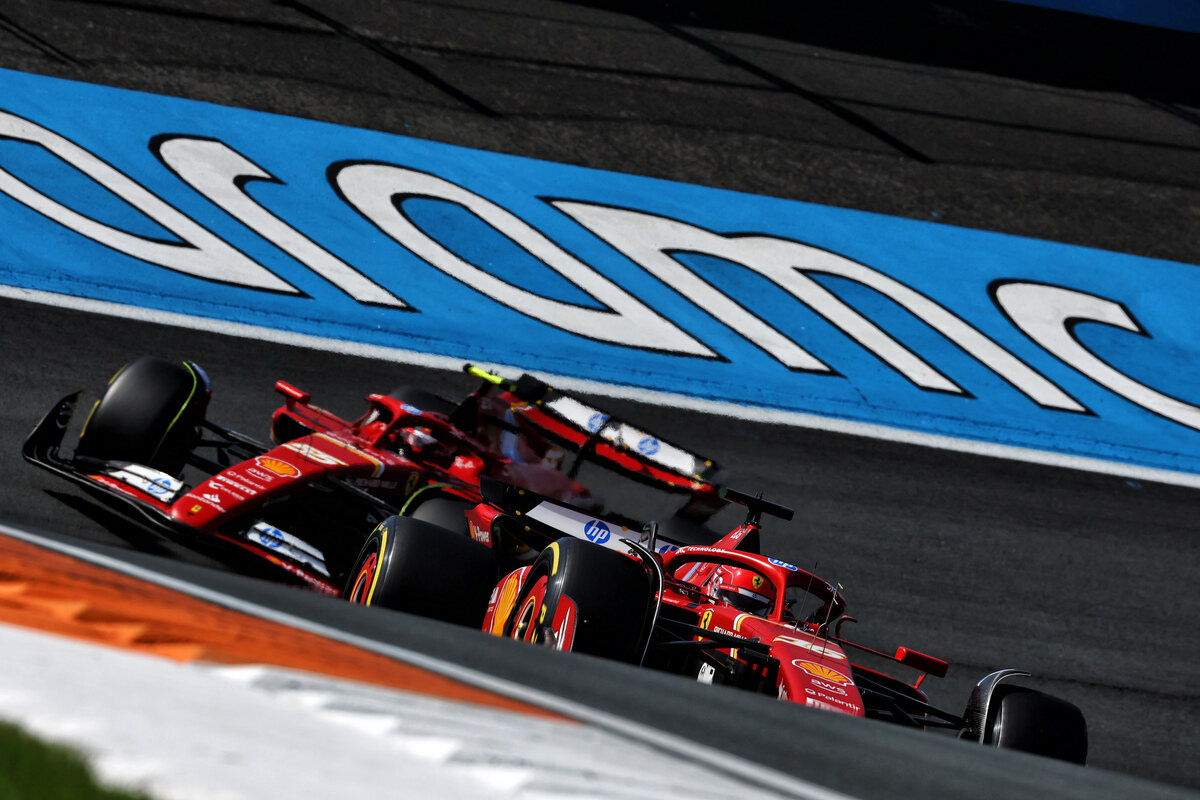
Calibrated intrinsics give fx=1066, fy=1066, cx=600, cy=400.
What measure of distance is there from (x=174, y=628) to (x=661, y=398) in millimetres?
6558

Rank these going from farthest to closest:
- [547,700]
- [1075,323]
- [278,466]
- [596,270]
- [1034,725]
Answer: [1075,323], [596,270], [278,466], [1034,725], [547,700]

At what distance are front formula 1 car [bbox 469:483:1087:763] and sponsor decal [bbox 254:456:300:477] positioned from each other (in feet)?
3.36

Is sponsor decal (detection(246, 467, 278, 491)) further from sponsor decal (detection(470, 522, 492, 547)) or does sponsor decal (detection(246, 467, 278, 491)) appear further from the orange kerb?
the orange kerb

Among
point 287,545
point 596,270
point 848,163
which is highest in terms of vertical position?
point 848,163

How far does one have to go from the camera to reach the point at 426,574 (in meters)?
4.86

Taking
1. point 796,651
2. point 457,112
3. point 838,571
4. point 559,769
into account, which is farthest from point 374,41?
point 559,769

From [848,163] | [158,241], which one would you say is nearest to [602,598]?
[158,241]

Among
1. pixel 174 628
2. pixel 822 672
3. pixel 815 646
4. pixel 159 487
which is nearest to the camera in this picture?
pixel 174 628

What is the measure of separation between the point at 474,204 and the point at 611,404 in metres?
2.54

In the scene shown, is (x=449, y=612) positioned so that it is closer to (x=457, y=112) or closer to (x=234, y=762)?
(x=234, y=762)

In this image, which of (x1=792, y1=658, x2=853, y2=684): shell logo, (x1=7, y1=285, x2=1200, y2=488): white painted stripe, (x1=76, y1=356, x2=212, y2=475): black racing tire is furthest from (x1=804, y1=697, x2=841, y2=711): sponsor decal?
(x1=7, y1=285, x2=1200, y2=488): white painted stripe

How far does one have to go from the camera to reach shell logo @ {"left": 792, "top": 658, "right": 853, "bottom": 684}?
4.57 metres

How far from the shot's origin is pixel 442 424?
6.48 m

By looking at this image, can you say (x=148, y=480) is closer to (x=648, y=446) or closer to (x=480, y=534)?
(x=480, y=534)
